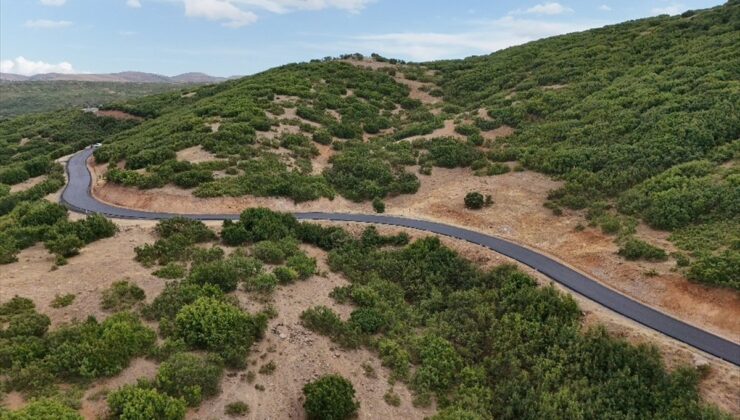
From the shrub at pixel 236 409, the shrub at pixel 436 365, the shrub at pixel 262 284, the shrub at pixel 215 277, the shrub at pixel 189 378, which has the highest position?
the shrub at pixel 215 277

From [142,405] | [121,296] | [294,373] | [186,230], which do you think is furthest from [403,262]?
[142,405]

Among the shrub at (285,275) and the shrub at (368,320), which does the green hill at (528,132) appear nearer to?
the shrub at (285,275)

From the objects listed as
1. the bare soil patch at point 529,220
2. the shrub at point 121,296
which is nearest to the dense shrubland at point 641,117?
the bare soil patch at point 529,220

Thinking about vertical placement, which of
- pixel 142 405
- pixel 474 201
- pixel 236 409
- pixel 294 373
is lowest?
pixel 294 373

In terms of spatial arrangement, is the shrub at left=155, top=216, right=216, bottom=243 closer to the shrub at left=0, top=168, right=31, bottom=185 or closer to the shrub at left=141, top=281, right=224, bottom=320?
the shrub at left=141, top=281, right=224, bottom=320

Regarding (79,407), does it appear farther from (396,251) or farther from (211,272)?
(396,251)

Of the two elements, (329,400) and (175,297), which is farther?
(175,297)

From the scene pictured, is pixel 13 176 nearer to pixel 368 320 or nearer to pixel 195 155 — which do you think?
pixel 195 155
